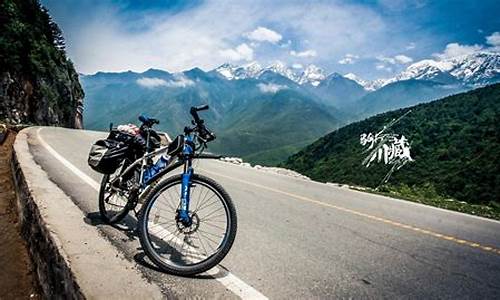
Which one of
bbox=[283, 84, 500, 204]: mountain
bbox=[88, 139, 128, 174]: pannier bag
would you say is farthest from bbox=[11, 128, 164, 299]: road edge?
bbox=[283, 84, 500, 204]: mountain

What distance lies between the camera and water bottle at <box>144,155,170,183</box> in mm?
3690

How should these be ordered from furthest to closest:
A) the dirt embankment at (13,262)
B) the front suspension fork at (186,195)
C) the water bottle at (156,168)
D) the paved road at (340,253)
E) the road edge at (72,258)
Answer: the water bottle at (156,168), the front suspension fork at (186,195), the paved road at (340,253), the dirt embankment at (13,262), the road edge at (72,258)

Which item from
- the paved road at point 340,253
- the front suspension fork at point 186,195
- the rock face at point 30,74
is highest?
the rock face at point 30,74

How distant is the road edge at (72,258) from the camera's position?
2.43 metres

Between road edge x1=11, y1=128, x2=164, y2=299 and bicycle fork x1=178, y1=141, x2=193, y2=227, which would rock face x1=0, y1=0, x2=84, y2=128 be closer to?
road edge x1=11, y1=128, x2=164, y2=299

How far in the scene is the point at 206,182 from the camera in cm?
326

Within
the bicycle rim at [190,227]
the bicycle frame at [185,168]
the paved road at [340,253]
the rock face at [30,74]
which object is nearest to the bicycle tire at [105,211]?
the paved road at [340,253]

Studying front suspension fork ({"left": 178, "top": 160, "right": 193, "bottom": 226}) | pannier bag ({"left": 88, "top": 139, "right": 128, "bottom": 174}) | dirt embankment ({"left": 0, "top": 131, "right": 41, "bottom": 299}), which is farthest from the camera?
pannier bag ({"left": 88, "top": 139, "right": 128, "bottom": 174})

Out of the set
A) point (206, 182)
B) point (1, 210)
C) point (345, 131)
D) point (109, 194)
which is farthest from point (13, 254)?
point (345, 131)

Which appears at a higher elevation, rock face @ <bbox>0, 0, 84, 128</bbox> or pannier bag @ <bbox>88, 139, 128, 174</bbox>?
rock face @ <bbox>0, 0, 84, 128</bbox>

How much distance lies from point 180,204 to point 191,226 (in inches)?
10.6

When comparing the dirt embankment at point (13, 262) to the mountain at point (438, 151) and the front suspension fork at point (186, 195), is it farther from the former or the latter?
the mountain at point (438, 151)

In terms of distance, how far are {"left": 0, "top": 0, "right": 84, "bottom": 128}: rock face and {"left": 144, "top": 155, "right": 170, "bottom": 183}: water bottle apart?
3120 centimetres

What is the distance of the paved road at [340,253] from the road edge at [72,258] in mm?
294
